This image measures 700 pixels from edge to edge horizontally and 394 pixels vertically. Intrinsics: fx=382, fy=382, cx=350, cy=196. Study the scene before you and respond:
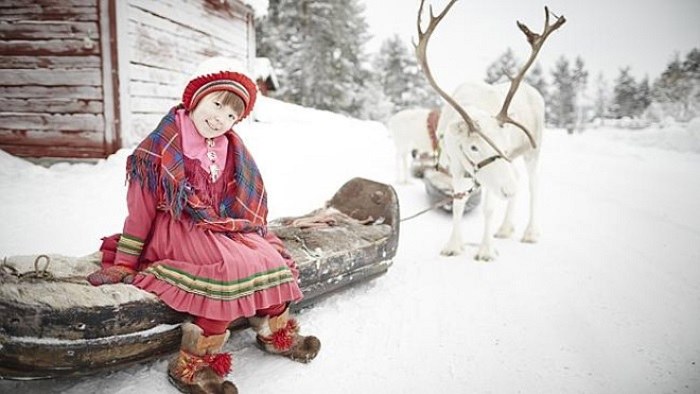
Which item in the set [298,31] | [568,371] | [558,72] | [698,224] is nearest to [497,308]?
[568,371]

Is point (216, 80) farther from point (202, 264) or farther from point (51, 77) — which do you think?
point (51, 77)

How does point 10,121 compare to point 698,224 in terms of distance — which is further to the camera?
point 10,121

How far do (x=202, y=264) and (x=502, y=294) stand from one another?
6.99 feet

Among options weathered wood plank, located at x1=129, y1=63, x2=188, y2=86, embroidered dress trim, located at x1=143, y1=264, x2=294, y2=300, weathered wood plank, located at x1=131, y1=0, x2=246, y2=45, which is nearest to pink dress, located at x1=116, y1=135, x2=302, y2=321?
embroidered dress trim, located at x1=143, y1=264, x2=294, y2=300

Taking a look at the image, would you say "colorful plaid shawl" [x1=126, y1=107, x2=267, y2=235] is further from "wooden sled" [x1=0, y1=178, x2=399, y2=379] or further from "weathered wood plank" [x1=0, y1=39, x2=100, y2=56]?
"weathered wood plank" [x1=0, y1=39, x2=100, y2=56]

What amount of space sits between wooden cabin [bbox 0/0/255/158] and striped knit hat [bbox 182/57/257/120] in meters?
4.20

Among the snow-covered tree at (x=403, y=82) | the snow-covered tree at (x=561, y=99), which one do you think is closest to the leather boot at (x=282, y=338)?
the snow-covered tree at (x=403, y=82)

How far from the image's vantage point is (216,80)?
171cm

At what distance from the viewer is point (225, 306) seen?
1.59m

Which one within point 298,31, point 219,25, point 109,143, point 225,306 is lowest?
point 225,306

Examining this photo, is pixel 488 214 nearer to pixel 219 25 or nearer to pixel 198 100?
pixel 198 100

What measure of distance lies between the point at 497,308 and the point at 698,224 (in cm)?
216

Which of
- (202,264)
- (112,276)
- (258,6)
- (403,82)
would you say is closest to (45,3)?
(258,6)

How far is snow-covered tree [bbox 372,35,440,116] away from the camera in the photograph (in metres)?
24.1
